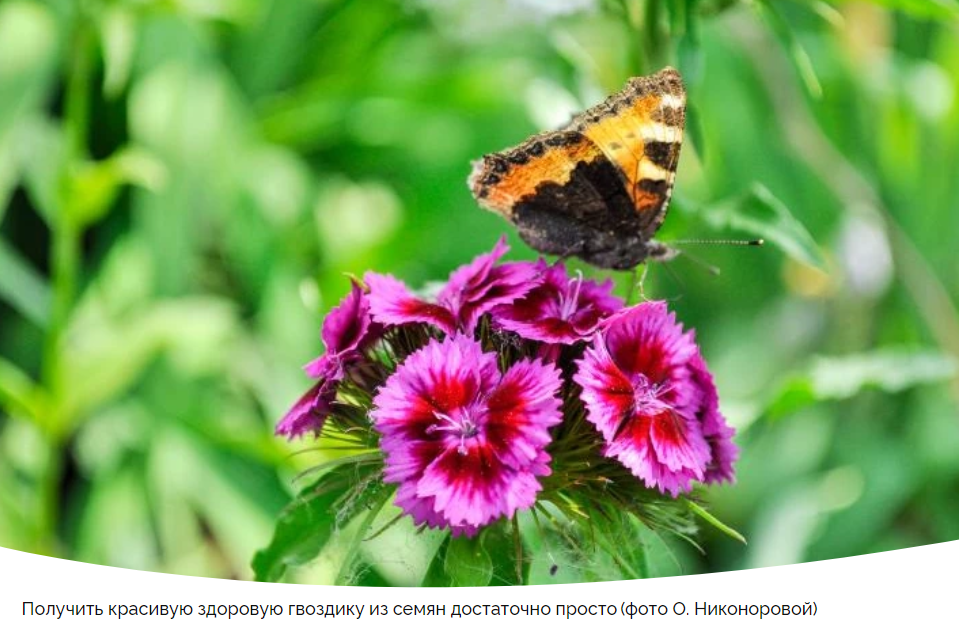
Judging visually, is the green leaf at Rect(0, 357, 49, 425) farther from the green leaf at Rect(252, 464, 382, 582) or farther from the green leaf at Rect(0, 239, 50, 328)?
the green leaf at Rect(252, 464, 382, 582)

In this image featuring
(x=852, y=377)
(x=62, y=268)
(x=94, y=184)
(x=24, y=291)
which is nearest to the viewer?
(x=852, y=377)

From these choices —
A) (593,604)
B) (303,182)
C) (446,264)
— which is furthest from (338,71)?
(593,604)

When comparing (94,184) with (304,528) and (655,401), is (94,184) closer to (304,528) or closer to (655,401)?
(304,528)

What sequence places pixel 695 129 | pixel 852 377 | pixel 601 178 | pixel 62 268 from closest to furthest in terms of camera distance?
pixel 601 178
pixel 695 129
pixel 852 377
pixel 62 268

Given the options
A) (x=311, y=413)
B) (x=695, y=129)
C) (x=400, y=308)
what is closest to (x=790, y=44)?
(x=695, y=129)

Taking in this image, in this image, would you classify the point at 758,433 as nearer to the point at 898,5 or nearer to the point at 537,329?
the point at 898,5

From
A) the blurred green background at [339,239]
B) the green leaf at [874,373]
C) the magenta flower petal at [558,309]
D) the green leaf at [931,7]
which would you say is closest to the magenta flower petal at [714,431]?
the magenta flower petal at [558,309]

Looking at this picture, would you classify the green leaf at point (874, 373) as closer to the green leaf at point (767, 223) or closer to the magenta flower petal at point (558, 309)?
the green leaf at point (767, 223)
